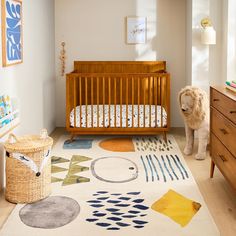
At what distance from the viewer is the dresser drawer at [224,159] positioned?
2.90m

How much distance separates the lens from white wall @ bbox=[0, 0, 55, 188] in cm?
389

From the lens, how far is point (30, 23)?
4.46 m

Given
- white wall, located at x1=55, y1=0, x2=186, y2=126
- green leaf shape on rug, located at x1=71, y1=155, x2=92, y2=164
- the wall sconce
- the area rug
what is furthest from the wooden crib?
white wall, located at x1=55, y1=0, x2=186, y2=126

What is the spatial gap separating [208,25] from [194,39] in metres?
0.26

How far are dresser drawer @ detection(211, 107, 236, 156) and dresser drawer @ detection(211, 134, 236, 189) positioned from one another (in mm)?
51

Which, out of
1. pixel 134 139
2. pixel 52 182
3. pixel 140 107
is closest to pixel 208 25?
pixel 140 107

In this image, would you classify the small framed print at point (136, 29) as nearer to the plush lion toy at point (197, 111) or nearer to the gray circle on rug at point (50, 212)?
the plush lion toy at point (197, 111)

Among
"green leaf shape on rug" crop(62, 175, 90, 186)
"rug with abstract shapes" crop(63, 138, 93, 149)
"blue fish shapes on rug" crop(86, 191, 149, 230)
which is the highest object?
"rug with abstract shapes" crop(63, 138, 93, 149)

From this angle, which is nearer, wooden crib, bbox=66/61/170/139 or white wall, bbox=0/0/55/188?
white wall, bbox=0/0/55/188

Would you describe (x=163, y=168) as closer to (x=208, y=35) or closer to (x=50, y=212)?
(x=50, y=212)

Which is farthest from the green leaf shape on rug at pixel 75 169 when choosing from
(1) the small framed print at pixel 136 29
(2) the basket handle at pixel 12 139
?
(1) the small framed print at pixel 136 29

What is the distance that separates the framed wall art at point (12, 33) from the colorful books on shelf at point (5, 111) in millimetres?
311

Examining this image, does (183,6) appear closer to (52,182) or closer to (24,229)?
(52,182)

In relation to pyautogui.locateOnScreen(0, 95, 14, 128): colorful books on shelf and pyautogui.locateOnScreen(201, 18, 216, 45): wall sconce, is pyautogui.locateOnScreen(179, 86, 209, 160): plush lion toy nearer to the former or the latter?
pyautogui.locateOnScreen(201, 18, 216, 45): wall sconce
